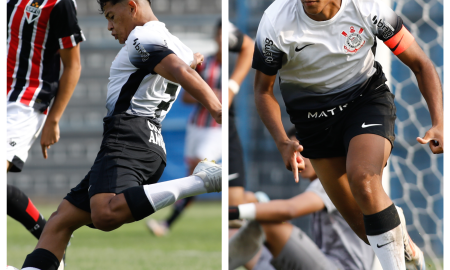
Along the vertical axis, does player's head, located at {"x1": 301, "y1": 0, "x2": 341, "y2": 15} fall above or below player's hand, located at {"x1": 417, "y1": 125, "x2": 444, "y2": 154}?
above

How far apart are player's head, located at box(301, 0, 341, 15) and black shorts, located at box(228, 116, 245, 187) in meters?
2.01

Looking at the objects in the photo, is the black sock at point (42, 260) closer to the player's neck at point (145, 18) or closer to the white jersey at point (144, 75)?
the white jersey at point (144, 75)

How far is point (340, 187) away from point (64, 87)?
188cm

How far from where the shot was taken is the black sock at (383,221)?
98.0 inches

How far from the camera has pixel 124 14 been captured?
284 cm

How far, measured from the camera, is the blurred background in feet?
19.7

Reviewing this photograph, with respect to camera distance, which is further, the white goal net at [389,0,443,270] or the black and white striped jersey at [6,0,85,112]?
the white goal net at [389,0,443,270]

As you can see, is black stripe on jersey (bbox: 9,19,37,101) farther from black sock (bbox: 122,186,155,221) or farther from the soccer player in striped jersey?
black sock (bbox: 122,186,155,221)

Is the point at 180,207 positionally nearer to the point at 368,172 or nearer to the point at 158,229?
the point at 158,229

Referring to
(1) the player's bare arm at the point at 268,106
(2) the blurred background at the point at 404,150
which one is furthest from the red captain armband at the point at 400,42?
(2) the blurred background at the point at 404,150

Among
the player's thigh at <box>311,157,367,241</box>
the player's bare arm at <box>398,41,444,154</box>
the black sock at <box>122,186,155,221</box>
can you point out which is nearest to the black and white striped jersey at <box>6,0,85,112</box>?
the black sock at <box>122,186,155,221</box>

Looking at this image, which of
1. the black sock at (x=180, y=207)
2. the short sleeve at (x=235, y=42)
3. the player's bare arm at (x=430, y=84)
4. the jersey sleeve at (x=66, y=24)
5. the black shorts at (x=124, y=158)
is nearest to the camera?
the player's bare arm at (x=430, y=84)

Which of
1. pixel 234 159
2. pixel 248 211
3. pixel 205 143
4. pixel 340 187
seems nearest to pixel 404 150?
pixel 205 143
